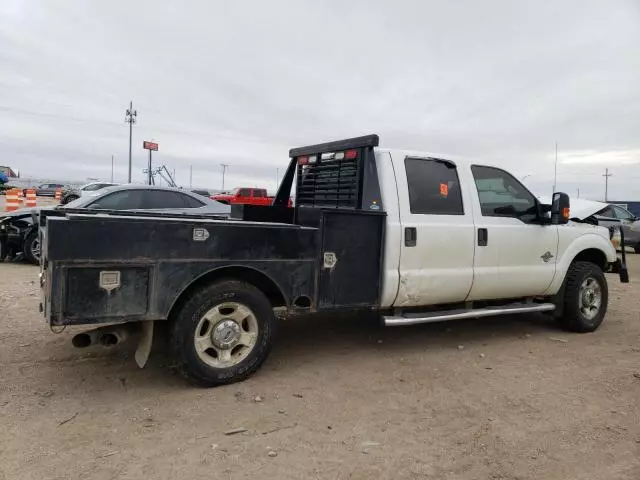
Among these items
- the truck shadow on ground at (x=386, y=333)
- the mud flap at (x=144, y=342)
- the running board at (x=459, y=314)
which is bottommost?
the truck shadow on ground at (x=386, y=333)

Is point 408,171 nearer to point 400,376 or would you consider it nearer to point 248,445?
point 400,376

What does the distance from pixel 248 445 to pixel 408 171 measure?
2920mm

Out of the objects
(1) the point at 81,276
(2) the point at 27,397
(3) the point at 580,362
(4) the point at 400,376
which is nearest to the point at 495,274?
(3) the point at 580,362

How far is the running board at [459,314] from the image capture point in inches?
191

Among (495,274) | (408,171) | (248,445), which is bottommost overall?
(248,445)

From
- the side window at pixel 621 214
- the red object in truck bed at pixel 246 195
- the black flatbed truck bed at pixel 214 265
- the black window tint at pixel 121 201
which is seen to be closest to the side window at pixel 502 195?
the black flatbed truck bed at pixel 214 265

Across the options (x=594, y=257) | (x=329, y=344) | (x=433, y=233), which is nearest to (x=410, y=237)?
(x=433, y=233)

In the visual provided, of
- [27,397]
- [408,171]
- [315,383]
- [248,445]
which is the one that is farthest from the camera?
[408,171]

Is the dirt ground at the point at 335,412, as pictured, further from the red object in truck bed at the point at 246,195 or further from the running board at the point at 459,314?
the red object in truck bed at the point at 246,195

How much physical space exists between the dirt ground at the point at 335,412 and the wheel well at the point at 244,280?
2.10 feet

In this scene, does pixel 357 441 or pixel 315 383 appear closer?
pixel 357 441

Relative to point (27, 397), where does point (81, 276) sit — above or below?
above

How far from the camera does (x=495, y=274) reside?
18.0 feet

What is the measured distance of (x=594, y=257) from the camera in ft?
21.8
